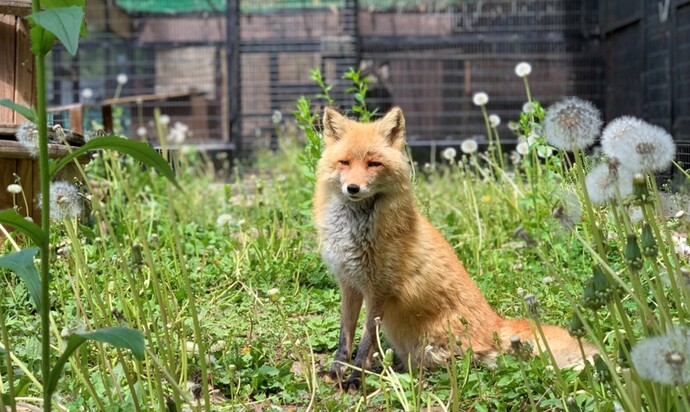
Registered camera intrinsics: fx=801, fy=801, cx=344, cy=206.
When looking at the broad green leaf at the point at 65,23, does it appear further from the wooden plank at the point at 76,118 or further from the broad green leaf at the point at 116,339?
the wooden plank at the point at 76,118

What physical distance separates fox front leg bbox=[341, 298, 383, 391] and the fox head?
0.41 m

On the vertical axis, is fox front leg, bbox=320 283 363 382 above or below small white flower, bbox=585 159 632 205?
below

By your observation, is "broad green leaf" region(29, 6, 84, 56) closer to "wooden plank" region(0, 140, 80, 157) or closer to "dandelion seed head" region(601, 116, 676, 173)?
"dandelion seed head" region(601, 116, 676, 173)

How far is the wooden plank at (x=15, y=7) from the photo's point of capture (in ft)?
12.0

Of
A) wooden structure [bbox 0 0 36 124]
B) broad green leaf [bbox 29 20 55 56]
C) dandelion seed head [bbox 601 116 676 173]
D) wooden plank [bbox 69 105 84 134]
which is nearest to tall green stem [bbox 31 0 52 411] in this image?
broad green leaf [bbox 29 20 55 56]

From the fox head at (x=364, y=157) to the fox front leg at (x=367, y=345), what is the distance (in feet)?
1.34

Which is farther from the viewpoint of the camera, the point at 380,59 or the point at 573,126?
the point at 380,59

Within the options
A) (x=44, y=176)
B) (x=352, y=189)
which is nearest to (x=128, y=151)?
(x=44, y=176)

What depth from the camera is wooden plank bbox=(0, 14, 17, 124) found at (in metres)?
3.88

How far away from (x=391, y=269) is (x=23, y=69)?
2.19 meters

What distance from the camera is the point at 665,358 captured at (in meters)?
1.40

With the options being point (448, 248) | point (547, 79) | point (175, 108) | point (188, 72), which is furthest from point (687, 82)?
point (188, 72)

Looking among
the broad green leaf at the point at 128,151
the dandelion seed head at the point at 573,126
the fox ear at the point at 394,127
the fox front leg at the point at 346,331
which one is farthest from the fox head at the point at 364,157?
the broad green leaf at the point at 128,151

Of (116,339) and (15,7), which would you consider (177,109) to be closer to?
(15,7)
